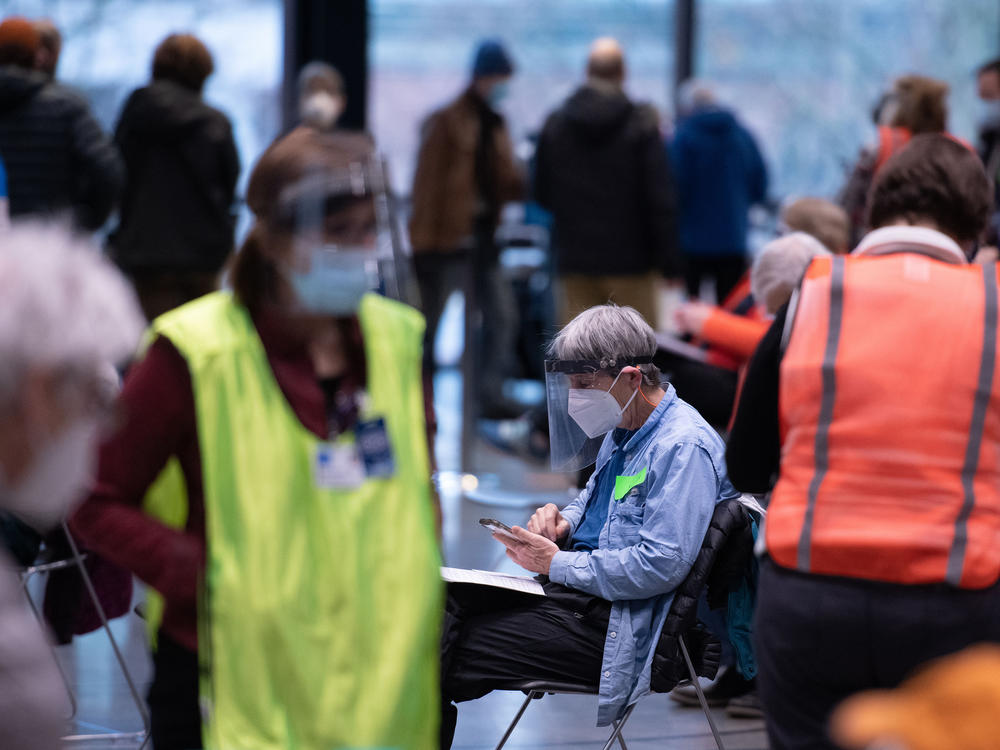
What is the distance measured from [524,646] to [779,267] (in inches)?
67.3

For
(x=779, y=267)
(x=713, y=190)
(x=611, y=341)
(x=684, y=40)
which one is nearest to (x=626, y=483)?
(x=611, y=341)

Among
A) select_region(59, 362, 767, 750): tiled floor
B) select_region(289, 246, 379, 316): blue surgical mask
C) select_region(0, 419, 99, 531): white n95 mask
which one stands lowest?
select_region(59, 362, 767, 750): tiled floor

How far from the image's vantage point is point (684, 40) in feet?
38.4

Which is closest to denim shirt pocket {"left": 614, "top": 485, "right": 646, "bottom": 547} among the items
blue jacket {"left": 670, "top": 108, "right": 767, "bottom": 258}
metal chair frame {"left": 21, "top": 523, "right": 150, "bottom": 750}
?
metal chair frame {"left": 21, "top": 523, "right": 150, "bottom": 750}

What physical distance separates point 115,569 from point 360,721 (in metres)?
2.16

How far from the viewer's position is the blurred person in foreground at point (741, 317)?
14.4 ft

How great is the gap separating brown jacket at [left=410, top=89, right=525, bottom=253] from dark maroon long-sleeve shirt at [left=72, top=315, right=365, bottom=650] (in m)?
4.88

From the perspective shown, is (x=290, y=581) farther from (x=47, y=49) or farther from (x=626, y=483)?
(x=47, y=49)

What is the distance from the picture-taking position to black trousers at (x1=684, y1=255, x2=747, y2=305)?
26.4ft

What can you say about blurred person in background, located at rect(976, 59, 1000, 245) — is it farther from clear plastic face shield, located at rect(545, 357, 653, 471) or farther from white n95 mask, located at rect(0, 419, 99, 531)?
white n95 mask, located at rect(0, 419, 99, 531)

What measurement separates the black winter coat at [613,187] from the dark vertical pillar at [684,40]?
5.03 metres

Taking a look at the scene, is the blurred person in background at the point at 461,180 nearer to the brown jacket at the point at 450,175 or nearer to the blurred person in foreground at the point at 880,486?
the brown jacket at the point at 450,175

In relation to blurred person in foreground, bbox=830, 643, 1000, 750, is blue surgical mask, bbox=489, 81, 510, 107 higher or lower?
higher

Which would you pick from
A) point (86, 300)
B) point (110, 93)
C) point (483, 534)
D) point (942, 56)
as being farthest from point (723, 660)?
point (942, 56)
